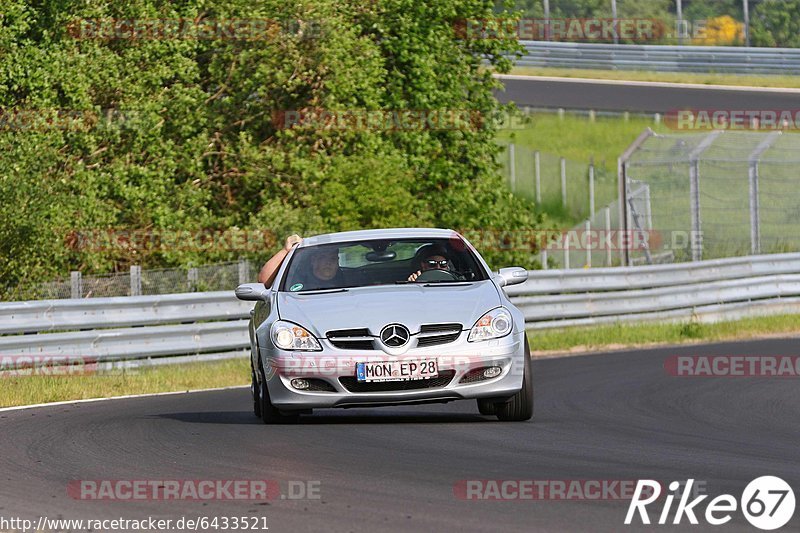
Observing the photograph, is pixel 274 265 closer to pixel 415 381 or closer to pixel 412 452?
pixel 415 381

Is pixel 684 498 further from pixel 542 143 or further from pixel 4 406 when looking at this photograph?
pixel 542 143

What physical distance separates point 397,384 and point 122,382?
7.18m

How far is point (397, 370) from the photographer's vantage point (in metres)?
10.5

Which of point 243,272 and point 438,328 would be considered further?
point 243,272

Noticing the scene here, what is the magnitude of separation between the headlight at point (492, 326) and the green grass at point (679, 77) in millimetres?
40817

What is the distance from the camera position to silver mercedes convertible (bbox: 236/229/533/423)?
10492mm

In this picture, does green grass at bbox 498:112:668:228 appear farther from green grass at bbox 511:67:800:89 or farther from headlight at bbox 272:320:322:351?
headlight at bbox 272:320:322:351

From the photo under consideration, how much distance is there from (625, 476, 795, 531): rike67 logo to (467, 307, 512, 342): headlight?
121 inches

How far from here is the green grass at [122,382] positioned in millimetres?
15546

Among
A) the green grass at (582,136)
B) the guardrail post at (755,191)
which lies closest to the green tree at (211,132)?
the guardrail post at (755,191)

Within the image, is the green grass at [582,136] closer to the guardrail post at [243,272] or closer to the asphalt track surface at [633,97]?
the asphalt track surface at [633,97]

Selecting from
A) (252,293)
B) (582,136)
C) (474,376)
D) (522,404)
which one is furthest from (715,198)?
(474,376)

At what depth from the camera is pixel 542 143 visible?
47750mm

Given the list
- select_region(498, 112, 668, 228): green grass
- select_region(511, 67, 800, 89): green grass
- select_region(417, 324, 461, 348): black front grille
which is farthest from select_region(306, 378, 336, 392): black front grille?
select_region(511, 67, 800, 89): green grass
